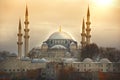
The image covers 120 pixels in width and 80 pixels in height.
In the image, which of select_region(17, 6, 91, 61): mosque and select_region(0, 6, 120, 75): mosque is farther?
select_region(17, 6, 91, 61): mosque

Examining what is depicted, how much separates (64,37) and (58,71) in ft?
11.1

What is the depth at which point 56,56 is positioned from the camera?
10.7 metres

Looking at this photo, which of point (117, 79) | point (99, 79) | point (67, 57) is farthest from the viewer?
point (67, 57)

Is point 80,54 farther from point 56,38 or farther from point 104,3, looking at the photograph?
point 104,3

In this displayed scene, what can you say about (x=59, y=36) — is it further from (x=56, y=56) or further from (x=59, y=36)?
(x=56, y=56)

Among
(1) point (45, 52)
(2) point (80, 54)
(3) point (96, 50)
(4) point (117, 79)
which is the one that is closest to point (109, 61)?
(3) point (96, 50)

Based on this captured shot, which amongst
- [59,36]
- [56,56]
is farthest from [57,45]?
[56,56]

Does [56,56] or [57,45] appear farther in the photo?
[57,45]

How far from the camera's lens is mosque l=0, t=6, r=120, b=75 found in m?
8.93

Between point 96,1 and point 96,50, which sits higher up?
point 96,1

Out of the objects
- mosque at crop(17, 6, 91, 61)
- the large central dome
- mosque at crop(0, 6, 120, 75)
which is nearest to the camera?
mosque at crop(0, 6, 120, 75)

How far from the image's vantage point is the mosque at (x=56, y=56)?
29.3 ft

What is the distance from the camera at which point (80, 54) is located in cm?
1046

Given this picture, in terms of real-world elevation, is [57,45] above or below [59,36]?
below
